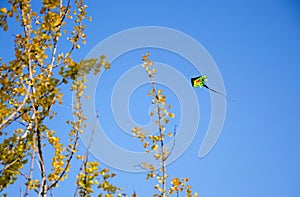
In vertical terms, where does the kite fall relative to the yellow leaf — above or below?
above

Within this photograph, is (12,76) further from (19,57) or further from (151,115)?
(151,115)

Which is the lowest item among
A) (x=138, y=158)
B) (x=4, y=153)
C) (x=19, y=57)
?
(x=4, y=153)

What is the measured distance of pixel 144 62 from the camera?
14.4 feet

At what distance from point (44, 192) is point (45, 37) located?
1650 mm

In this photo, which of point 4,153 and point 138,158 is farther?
point 138,158

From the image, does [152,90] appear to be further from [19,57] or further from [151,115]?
[19,57]


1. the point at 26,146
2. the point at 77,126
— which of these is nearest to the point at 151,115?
the point at 77,126

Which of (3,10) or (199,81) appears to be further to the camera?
(199,81)

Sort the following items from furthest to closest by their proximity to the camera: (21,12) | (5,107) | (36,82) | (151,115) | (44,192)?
(151,115) → (21,12) → (36,82) → (5,107) → (44,192)

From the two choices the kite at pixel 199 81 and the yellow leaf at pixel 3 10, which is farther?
the kite at pixel 199 81

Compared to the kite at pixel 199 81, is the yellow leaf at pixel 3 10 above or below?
below

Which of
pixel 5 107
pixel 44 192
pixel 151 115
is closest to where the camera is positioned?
pixel 44 192

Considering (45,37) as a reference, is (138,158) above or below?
below

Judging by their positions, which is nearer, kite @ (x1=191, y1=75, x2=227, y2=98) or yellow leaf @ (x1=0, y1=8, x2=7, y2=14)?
yellow leaf @ (x1=0, y1=8, x2=7, y2=14)
